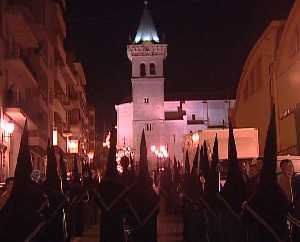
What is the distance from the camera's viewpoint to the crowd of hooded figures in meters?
8.22

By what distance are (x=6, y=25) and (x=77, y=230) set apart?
45.7 feet

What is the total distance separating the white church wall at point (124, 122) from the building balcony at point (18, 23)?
61.8 meters

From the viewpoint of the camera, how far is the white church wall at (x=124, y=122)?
95.9 metres

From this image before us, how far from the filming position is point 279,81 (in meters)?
32.0

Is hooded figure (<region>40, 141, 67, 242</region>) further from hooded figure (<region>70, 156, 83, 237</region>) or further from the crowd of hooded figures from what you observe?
hooded figure (<region>70, 156, 83, 237</region>)

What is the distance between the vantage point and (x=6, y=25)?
2967 centimetres

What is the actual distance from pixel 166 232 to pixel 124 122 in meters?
78.1

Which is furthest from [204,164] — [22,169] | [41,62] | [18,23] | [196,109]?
[196,109]

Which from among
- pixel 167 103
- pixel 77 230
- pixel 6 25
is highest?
pixel 167 103

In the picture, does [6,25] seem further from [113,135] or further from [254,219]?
[254,219]

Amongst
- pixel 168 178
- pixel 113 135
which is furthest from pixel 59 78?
pixel 113 135

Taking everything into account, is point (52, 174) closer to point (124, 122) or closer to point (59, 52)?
point (59, 52)

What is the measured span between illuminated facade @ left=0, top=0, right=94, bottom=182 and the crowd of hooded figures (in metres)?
12.8

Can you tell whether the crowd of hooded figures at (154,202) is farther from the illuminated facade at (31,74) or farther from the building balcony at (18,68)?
the building balcony at (18,68)
